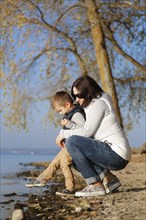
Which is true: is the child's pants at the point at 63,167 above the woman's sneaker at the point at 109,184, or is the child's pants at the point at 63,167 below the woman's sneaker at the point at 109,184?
above

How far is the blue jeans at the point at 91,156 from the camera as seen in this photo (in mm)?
5184

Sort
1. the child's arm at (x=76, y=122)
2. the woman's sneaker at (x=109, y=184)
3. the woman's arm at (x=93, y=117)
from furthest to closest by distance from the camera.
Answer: the woman's sneaker at (x=109, y=184), the child's arm at (x=76, y=122), the woman's arm at (x=93, y=117)

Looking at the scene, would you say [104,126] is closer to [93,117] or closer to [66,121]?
[93,117]

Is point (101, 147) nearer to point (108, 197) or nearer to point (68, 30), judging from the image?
point (108, 197)

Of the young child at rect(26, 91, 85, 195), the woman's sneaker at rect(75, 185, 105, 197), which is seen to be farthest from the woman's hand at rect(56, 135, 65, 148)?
the woman's sneaker at rect(75, 185, 105, 197)

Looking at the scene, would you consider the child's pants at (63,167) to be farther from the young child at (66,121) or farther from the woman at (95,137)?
the woman at (95,137)

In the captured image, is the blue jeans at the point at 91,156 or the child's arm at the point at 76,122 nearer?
the blue jeans at the point at 91,156

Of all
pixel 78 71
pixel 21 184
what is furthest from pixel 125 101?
pixel 21 184

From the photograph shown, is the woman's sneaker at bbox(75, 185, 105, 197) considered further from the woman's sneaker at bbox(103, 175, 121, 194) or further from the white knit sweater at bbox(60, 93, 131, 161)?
the white knit sweater at bbox(60, 93, 131, 161)

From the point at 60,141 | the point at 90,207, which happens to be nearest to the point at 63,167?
the point at 60,141

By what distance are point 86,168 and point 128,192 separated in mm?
969

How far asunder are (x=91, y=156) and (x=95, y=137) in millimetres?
233

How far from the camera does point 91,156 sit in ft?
17.2

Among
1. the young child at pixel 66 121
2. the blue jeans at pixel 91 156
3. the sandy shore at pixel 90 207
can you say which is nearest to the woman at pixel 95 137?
the blue jeans at pixel 91 156
